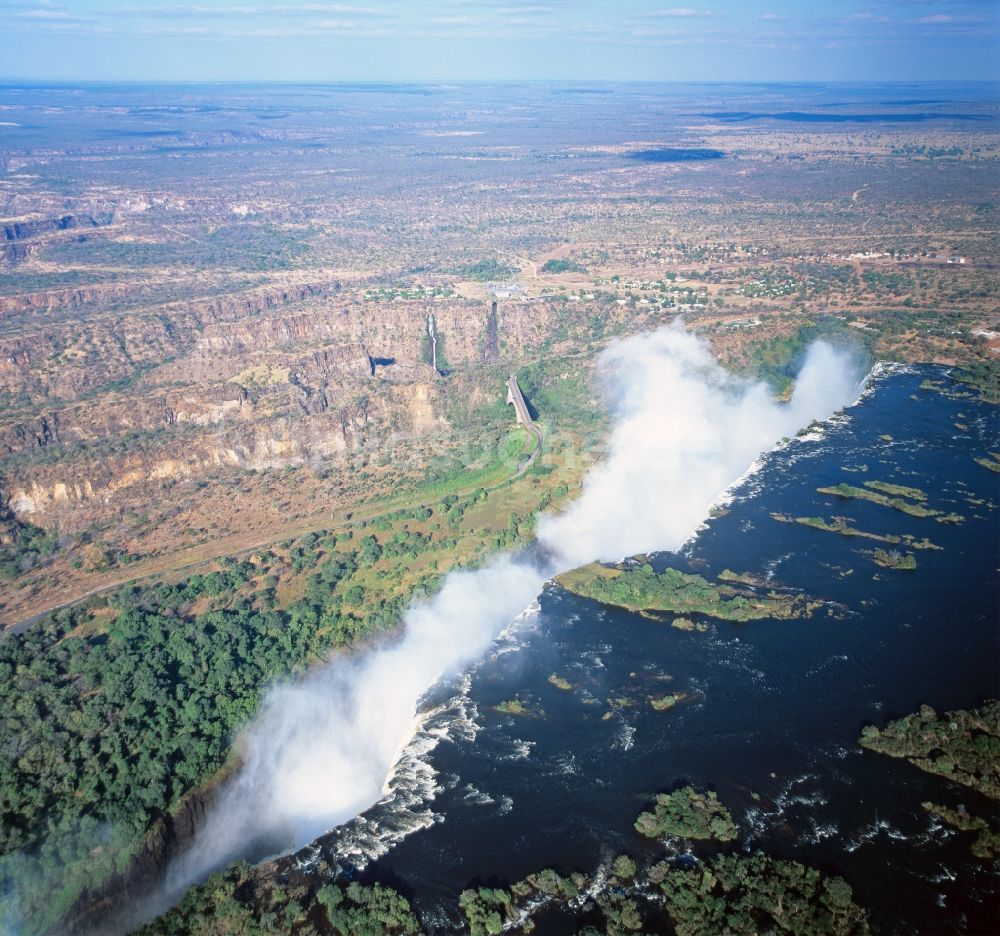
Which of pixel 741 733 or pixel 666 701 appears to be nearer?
pixel 741 733

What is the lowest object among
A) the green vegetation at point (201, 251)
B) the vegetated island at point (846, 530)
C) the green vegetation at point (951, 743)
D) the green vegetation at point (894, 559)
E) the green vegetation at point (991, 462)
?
the green vegetation at point (951, 743)

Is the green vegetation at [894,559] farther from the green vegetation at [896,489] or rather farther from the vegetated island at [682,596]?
the green vegetation at [896,489]

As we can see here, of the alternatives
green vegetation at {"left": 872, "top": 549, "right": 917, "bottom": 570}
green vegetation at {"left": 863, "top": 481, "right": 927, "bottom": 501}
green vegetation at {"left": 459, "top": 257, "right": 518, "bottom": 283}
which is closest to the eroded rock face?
green vegetation at {"left": 459, "top": 257, "right": 518, "bottom": 283}

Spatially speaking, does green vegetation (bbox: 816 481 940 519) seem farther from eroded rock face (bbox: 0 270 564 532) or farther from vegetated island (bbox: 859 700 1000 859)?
eroded rock face (bbox: 0 270 564 532)

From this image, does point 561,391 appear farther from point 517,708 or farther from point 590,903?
point 590,903

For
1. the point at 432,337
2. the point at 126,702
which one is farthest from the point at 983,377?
the point at 126,702

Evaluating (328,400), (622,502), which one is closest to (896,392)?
(622,502)

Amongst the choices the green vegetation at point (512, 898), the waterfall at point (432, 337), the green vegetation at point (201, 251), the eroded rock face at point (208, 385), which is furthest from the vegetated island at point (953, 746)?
the green vegetation at point (201, 251)
